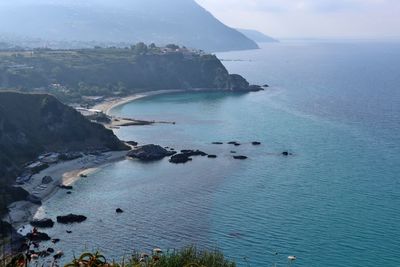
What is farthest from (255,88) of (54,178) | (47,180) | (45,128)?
(47,180)

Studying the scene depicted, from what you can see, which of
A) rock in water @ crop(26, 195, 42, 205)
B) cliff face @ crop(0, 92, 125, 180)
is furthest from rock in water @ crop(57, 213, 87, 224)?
cliff face @ crop(0, 92, 125, 180)

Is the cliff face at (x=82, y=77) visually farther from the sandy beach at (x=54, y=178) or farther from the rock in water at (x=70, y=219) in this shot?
the rock in water at (x=70, y=219)

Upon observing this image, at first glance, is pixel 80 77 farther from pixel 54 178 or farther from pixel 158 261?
pixel 158 261

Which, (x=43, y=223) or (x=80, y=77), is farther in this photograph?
(x=80, y=77)

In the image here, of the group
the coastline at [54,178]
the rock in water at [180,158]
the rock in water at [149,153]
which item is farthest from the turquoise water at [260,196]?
the rock in water at [149,153]

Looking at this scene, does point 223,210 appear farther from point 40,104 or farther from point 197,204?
point 40,104

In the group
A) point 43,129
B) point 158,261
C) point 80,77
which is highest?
point 158,261
